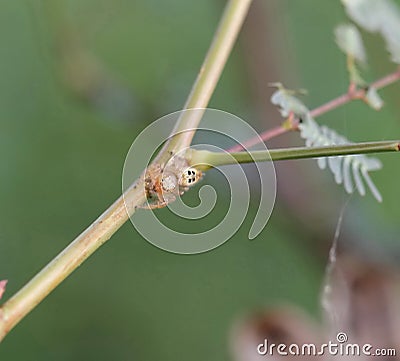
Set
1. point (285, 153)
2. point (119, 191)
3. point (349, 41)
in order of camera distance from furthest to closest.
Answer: point (119, 191)
point (349, 41)
point (285, 153)

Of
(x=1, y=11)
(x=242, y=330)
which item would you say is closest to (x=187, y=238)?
(x=242, y=330)

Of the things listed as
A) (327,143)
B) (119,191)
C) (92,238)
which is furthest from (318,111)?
(119,191)

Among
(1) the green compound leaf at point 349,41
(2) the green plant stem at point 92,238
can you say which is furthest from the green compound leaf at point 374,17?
(2) the green plant stem at point 92,238

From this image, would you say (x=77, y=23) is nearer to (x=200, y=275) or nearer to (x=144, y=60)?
Answer: (x=144, y=60)

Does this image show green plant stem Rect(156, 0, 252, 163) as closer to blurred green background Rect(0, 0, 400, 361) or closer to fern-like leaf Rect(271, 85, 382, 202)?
fern-like leaf Rect(271, 85, 382, 202)

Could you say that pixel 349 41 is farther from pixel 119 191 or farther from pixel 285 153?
pixel 119 191

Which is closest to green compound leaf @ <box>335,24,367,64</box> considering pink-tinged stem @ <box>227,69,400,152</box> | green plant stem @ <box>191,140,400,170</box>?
pink-tinged stem @ <box>227,69,400,152</box>
